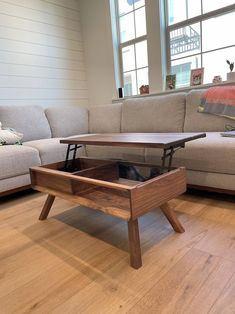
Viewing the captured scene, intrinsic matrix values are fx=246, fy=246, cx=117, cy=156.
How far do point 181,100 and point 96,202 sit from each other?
1579 mm

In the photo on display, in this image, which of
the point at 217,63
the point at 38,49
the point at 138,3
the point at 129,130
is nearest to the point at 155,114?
the point at 129,130

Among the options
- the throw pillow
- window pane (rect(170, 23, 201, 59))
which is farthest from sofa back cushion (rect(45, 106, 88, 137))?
window pane (rect(170, 23, 201, 59))

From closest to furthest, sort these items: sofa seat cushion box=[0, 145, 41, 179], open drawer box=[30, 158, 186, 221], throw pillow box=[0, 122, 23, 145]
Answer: open drawer box=[30, 158, 186, 221] < sofa seat cushion box=[0, 145, 41, 179] < throw pillow box=[0, 122, 23, 145]

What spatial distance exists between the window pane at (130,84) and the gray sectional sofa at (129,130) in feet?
1.88

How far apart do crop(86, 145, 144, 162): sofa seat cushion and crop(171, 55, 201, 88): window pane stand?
1.26 metres

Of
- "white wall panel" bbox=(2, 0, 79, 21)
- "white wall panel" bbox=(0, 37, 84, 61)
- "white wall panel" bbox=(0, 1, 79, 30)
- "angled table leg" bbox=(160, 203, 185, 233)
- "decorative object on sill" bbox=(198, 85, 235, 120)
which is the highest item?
"white wall panel" bbox=(2, 0, 79, 21)

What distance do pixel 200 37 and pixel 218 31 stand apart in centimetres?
20

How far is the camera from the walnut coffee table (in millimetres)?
1086

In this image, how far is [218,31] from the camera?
2674 mm

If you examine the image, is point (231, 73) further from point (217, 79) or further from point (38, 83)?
point (38, 83)

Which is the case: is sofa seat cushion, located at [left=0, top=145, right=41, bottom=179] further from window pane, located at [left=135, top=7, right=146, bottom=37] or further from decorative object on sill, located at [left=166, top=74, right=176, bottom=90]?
window pane, located at [left=135, top=7, right=146, bottom=37]

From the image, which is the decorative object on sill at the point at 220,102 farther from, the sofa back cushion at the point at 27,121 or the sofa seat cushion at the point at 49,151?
the sofa back cushion at the point at 27,121

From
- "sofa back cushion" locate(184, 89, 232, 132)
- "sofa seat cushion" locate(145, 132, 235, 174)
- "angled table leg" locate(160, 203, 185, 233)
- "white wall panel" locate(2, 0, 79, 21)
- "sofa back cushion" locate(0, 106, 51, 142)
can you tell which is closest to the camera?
"angled table leg" locate(160, 203, 185, 233)

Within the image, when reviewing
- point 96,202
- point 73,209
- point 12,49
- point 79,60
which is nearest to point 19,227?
point 73,209
